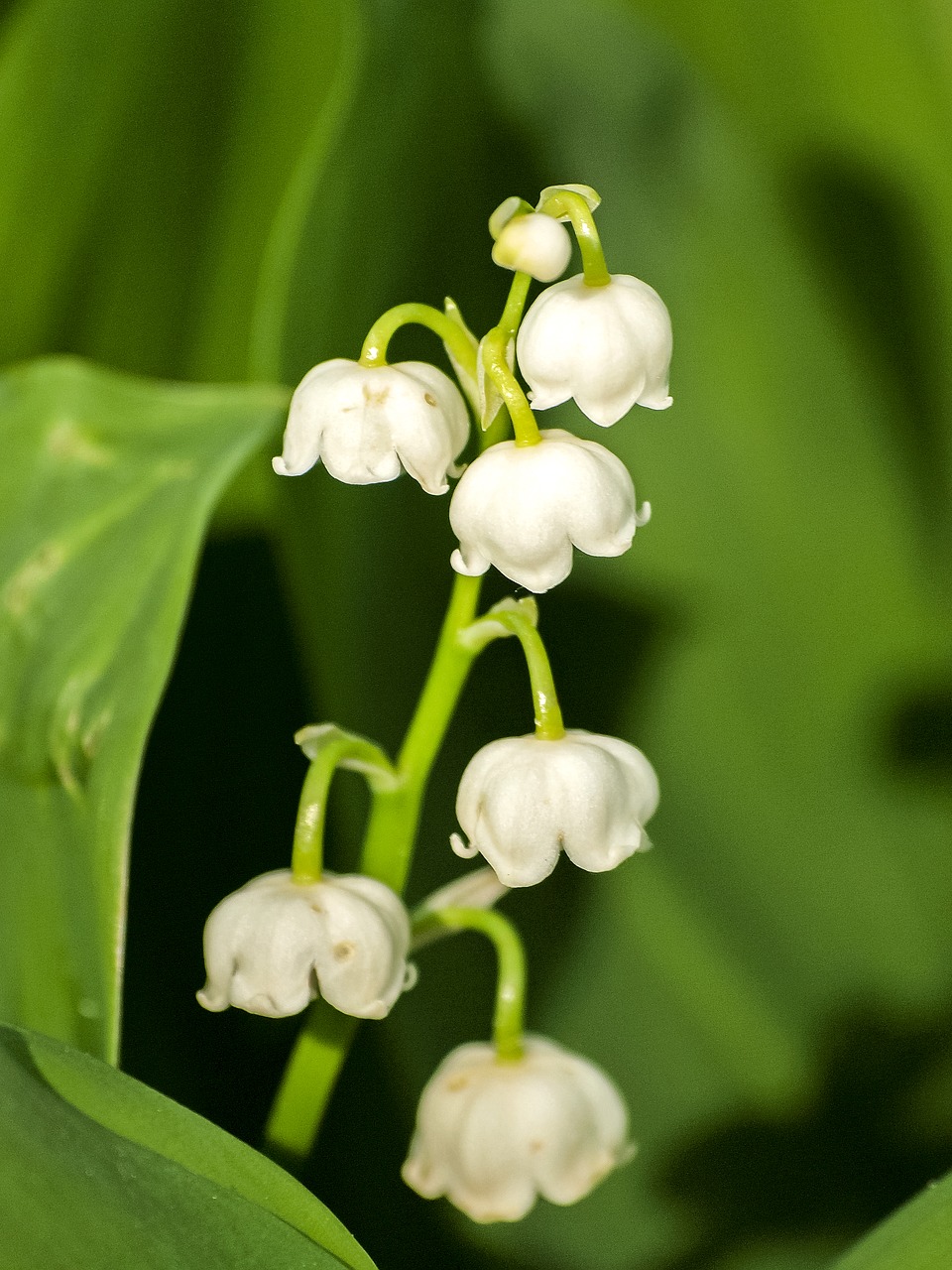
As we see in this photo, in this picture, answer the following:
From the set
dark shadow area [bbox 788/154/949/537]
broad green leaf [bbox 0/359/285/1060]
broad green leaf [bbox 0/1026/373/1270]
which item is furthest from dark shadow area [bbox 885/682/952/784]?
broad green leaf [bbox 0/1026/373/1270]

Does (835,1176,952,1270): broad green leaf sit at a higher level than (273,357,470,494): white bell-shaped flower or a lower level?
lower

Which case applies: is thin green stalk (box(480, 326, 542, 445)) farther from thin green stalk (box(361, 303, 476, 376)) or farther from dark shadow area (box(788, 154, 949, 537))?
dark shadow area (box(788, 154, 949, 537))

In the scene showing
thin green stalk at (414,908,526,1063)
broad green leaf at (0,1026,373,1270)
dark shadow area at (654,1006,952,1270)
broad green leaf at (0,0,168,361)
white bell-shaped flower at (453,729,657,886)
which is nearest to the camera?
broad green leaf at (0,1026,373,1270)

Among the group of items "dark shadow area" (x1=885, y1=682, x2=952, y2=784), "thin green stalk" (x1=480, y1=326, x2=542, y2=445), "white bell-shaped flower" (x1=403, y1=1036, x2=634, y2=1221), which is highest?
A: "thin green stalk" (x1=480, y1=326, x2=542, y2=445)

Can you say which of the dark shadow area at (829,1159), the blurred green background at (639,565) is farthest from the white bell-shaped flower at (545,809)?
the dark shadow area at (829,1159)

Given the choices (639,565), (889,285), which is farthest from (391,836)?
(889,285)

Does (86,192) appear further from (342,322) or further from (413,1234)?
(413,1234)

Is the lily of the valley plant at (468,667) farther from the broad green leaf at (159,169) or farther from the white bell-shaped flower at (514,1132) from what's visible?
the broad green leaf at (159,169)
